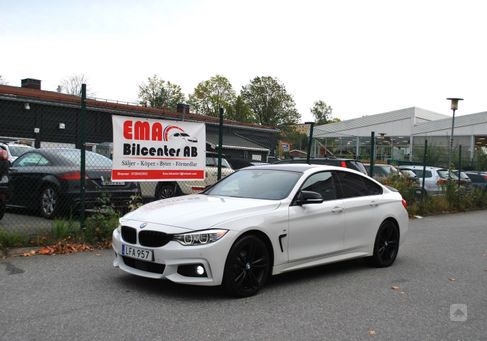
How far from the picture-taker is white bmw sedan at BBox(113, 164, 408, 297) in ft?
18.1

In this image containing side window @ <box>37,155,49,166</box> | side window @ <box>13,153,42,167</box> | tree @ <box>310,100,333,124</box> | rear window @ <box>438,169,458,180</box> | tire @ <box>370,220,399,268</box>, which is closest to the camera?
tire @ <box>370,220,399,268</box>

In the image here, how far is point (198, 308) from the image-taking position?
5293 millimetres

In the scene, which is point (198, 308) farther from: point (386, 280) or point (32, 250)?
point (32, 250)

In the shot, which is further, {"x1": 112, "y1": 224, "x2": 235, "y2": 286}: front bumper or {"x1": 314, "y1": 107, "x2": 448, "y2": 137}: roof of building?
{"x1": 314, "y1": 107, "x2": 448, "y2": 137}: roof of building

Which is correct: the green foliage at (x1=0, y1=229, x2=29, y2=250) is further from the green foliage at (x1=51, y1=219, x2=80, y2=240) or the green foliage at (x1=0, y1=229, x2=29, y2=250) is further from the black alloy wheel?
the black alloy wheel

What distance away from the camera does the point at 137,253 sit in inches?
226

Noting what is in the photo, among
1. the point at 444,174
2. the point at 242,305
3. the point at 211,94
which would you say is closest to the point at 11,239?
the point at 242,305

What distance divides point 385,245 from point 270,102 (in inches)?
3354

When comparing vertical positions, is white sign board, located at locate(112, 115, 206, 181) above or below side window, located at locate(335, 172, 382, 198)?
above

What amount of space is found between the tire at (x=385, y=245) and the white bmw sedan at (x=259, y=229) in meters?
0.01

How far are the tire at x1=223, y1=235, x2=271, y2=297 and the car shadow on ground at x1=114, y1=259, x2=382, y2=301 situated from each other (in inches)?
7.3

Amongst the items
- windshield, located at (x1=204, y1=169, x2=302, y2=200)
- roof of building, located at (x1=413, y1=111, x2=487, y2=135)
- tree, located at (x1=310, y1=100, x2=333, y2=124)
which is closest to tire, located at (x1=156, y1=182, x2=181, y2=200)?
windshield, located at (x1=204, y1=169, x2=302, y2=200)

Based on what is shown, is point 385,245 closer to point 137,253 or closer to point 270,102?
point 137,253

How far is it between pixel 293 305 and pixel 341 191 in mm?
2280
